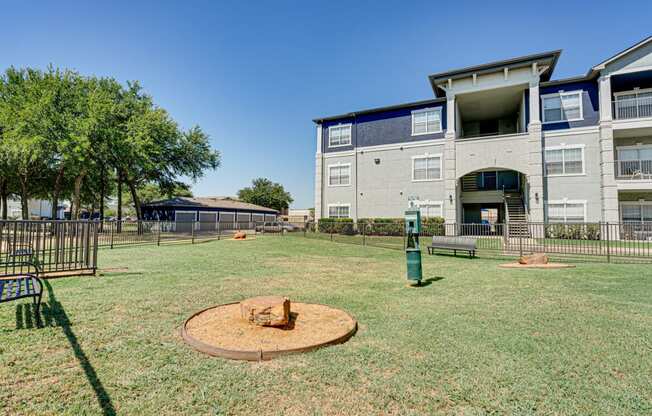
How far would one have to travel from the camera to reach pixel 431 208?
24.3 metres

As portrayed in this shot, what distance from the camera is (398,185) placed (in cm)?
2605

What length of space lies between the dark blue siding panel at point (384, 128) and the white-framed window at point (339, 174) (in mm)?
1579

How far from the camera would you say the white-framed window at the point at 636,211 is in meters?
20.5

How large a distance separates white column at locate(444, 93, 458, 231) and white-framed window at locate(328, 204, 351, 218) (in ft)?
26.8

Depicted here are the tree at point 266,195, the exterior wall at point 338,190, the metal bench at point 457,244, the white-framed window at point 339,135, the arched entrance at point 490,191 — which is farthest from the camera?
the tree at point 266,195

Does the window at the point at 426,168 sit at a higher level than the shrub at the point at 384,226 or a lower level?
Result: higher

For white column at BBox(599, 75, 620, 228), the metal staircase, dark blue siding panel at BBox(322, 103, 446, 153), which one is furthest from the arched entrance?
dark blue siding panel at BBox(322, 103, 446, 153)

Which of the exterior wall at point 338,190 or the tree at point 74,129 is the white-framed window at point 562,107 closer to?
the exterior wall at point 338,190

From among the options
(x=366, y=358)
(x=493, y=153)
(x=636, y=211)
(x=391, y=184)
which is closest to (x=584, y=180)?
(x=636, y=211)

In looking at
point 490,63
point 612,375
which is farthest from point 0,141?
point 490,63

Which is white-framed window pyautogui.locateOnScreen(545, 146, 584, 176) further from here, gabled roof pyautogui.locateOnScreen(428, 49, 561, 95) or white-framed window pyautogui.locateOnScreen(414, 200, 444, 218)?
white-framed window pyautogui.locateOnScreen(414, 200, 444, 218)

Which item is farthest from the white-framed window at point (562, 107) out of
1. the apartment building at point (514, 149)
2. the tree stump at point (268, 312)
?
the tree stump at point (268, 312)

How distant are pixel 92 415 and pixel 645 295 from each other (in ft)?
29.7

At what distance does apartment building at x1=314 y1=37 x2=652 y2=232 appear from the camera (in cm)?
1992
